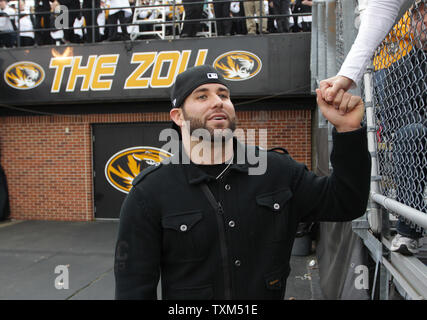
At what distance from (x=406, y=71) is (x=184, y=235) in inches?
64.0

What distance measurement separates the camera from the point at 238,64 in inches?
295

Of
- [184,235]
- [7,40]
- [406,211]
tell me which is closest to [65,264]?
[184,235]

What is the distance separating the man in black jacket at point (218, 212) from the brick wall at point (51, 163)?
688 cm

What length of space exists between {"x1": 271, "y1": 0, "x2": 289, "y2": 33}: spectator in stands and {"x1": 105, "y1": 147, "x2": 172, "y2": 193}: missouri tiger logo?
402 cm

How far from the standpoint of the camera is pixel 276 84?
7.43 m

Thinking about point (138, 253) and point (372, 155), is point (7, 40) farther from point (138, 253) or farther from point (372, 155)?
point (372, 155)

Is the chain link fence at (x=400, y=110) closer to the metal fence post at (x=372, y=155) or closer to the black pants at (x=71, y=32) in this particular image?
the metal fence post at (x=372, y=155)

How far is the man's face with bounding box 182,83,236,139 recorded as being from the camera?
177cm

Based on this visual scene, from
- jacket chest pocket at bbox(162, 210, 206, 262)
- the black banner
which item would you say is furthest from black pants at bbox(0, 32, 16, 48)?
jacket chest pocket at bbox(162, 210, 206, 262)

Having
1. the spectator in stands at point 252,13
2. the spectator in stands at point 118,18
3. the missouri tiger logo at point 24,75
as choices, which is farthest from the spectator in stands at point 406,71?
the missouri tiger logo at point 24,75

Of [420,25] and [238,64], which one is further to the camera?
[238,64]

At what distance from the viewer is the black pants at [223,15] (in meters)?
8.14

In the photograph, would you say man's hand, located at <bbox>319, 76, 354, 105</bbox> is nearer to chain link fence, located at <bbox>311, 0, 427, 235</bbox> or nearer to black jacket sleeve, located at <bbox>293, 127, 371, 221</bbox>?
black jacket sleeve, located at <bbox>293, 127, 371, 221</bbox>
